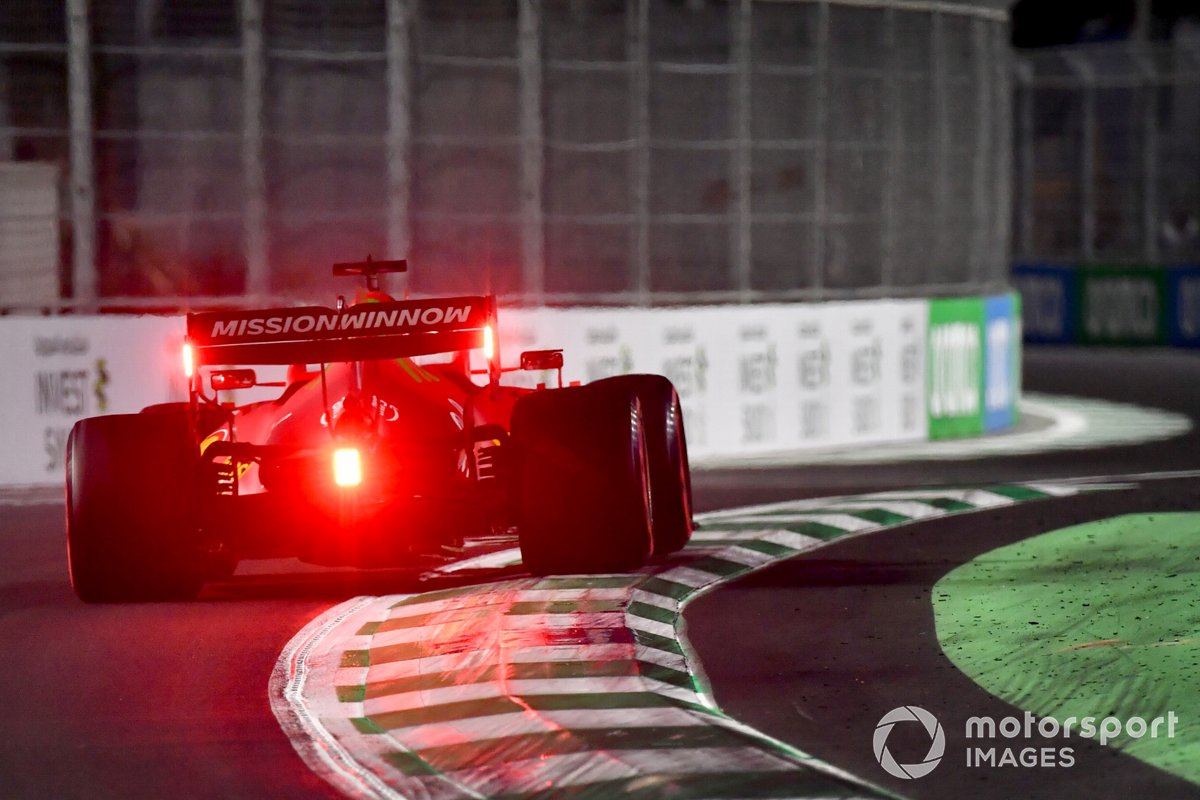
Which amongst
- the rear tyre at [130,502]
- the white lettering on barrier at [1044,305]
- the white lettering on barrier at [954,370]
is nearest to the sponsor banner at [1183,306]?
the white lettering on barrier at [1044,305]

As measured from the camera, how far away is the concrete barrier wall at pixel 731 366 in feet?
57.9

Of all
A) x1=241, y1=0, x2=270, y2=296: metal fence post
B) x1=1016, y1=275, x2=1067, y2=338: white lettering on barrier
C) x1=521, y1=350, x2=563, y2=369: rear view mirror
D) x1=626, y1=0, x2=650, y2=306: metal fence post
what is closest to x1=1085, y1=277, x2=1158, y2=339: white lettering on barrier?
x1=1016, y1=275, x2=1067, y2=338: white lettering on barrier

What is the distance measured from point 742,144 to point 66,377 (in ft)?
21.7

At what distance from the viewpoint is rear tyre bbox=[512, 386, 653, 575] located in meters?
11.3

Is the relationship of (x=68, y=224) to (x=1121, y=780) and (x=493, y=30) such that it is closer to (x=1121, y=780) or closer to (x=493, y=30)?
(x=493, y=30)

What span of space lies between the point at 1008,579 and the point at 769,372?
8.13m

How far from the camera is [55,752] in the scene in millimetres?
8148

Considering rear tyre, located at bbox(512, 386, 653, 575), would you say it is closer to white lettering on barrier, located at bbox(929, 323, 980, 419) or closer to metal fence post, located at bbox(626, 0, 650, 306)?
metal fence post, located at bbox(626, 0, 650, 306)

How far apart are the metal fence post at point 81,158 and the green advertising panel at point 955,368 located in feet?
26.1

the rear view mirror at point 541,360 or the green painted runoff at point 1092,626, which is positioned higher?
the rear view mirror at point 541,360

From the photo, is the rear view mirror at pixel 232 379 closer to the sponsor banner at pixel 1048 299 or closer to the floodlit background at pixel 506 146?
the floodlit background at pixel 506 146

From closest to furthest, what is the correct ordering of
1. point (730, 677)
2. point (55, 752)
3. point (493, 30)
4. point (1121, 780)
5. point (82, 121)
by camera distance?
point (1121, 780) < point (55, 752) < point (730, 677) < point (82, 121) < point (493, 30)

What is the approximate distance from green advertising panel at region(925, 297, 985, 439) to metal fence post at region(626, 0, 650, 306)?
10.2 feet

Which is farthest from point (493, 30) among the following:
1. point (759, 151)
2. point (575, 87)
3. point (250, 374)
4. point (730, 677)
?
point (730, 677)
